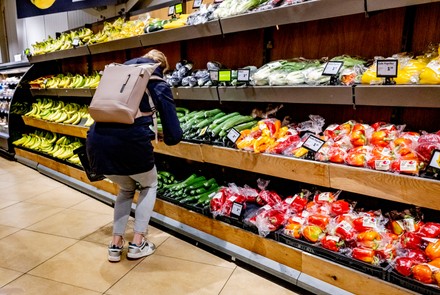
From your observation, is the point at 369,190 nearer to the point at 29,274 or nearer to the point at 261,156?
the point at 261,156

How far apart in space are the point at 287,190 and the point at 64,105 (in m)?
4.05

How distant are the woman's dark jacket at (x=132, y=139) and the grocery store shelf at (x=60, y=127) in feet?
6.88

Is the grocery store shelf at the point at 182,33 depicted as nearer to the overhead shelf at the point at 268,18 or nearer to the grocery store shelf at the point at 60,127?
the overhead shelf at the point at 268,18

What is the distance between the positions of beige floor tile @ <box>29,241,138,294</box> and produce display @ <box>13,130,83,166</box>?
2.03 m

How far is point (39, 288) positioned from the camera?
239cm

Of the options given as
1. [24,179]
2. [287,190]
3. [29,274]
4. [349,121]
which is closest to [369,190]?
[349,121]

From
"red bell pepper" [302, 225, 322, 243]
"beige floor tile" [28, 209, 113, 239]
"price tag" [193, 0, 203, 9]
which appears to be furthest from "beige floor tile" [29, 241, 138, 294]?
"price tag" [193, 0, 203, 9]

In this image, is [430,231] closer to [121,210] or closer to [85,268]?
[121,210]

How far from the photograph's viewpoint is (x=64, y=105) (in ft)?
18.3

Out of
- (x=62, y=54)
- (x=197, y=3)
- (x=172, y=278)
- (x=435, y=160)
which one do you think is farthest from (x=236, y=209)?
(x=62, y=54)

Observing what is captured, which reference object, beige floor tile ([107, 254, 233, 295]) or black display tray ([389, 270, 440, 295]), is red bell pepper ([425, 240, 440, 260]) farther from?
beige floor tile ([107, 254, 233, 295])

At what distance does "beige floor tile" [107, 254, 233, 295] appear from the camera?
2.37 metres

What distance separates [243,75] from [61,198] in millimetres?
2787

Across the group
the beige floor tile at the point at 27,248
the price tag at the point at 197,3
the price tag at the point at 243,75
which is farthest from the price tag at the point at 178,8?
the beige floor tile at the point at 27,248
